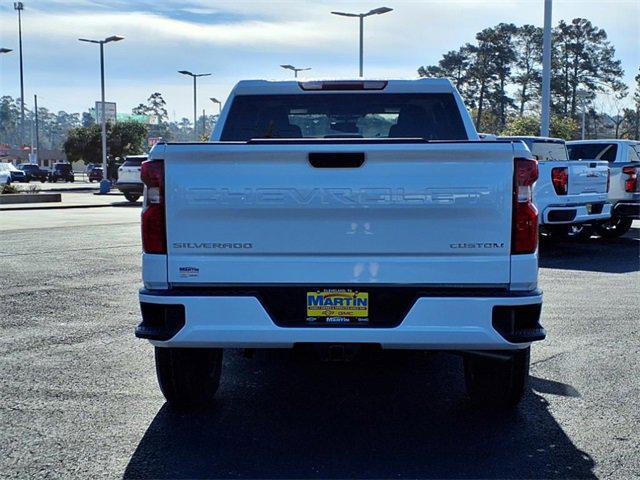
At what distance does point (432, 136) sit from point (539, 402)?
215 centimetres

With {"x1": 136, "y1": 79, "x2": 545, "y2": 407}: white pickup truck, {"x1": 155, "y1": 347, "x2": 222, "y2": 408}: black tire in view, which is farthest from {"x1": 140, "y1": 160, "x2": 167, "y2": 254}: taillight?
{"x1": 155, "y1": 347, "x2": 222, "y2": 408}: black tire

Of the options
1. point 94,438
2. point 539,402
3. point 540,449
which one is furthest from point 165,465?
point 539,402

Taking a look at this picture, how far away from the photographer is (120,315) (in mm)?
8422

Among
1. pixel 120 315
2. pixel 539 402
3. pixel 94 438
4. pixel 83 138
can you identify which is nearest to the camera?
pixel 94 438

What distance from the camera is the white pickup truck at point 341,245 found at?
13.8 feet

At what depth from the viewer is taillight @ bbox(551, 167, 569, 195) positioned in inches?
537

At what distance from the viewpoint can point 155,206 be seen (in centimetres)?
435

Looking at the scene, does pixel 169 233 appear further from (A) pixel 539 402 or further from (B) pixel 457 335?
(A) pixel 539 402

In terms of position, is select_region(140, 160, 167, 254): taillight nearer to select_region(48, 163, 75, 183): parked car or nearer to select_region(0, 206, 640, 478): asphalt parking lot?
select_region(0, 206, 640, 478): asphalt parking lot

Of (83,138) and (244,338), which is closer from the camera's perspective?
(244,338)

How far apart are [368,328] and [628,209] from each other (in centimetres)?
1306

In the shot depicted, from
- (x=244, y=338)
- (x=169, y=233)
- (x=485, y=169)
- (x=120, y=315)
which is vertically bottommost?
(x=120, y=315)

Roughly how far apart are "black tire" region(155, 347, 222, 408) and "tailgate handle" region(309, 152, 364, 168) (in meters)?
1.48

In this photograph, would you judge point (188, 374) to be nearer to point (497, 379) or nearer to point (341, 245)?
point (341, 245)
